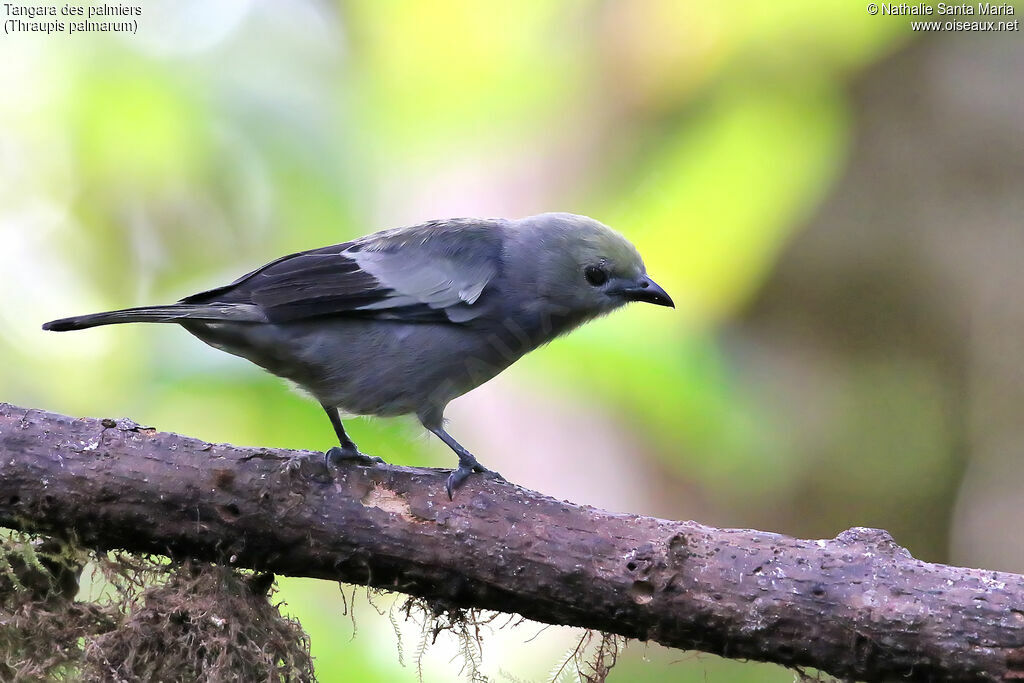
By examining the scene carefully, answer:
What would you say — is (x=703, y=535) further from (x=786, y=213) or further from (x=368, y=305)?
(x=786, y=213)

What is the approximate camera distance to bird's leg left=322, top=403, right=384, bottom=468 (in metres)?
3.17

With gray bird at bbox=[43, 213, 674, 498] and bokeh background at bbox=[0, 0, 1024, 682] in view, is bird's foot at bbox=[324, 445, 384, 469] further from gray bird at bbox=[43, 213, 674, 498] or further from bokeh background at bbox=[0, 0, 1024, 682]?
bokeh background at bbox=[0, 0, 1024, 682]

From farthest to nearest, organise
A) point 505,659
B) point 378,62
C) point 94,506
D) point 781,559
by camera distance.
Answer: point 505,659, point 378,62, point 94,506, point 781,559

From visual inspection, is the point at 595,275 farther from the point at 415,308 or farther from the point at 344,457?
the point at 344,457

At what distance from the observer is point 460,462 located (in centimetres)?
344

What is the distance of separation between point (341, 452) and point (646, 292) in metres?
1.43

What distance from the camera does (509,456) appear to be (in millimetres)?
5969

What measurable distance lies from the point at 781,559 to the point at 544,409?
9.30 ft

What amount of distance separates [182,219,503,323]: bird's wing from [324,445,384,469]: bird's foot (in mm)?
542

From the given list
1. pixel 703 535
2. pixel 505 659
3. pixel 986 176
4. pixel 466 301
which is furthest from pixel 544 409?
pixel 986 176

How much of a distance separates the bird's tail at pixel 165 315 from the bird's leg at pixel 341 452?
526 millimetres

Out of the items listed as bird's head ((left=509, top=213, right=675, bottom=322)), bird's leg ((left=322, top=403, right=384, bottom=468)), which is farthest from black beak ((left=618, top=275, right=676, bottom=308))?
bird's leg ((left=322, top=403, right=384, bottom=468))

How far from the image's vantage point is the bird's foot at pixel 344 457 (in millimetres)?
3125

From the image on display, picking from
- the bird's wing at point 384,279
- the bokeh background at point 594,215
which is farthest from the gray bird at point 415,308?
the bokeh background at point 594,215
